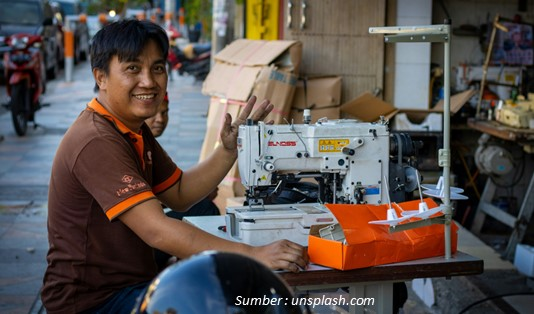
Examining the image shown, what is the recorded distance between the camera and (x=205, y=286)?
5.45ft

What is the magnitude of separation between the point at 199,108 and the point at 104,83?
1145 cm

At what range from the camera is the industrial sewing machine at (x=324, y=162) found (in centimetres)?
322

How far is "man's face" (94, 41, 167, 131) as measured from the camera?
2.81m

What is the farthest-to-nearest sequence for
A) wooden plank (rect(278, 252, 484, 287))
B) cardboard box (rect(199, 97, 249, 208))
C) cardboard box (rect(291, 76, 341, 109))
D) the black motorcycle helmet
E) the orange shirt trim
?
1. cardboard box (rect(291, 76, 341, 109))
2. cardboard box (rect(199, 97, 249, 208))
3. wooden plank (rect(278, 252, 484, 287))
4. the orange shirt trim
5. the black motorcycle helmet

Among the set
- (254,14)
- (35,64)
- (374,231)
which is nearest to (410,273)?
(374,231)

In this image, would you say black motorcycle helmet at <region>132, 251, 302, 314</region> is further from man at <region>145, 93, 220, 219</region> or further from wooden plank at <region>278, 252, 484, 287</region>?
man at <region>145, 93, 220, 219</region>

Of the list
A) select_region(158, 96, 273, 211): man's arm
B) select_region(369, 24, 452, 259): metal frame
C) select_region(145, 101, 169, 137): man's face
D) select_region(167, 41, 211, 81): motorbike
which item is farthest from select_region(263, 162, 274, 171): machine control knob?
select_region(167, 41, 211, 81): motorbike

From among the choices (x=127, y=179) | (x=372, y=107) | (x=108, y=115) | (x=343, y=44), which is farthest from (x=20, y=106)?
(x=127, y=179)

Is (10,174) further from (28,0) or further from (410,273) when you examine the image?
(28,0)

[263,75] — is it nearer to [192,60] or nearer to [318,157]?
[318,157]

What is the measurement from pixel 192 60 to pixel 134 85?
16100 millimetres

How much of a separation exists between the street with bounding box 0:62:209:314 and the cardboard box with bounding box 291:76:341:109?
2.26m

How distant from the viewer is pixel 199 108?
14.3 meters

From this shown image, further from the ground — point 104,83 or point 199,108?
point 104,83
